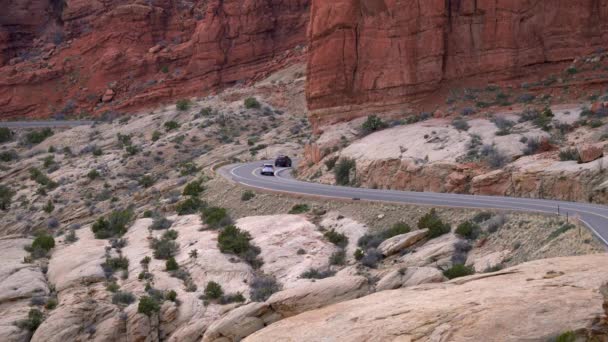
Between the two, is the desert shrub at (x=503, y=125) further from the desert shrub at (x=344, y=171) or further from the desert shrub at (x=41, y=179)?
the desert shrub at (x=41, y=179)

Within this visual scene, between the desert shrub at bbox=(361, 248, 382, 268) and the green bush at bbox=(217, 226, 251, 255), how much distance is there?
18.0 feet

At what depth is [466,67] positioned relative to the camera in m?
45.6

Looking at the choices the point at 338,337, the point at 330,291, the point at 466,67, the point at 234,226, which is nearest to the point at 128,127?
the point at 466,67

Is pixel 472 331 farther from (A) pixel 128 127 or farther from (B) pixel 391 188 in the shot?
(A) pixel 128 127

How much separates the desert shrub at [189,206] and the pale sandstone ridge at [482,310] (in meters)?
22.4

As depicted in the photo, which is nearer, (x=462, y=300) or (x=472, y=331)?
(x=472, y=331)

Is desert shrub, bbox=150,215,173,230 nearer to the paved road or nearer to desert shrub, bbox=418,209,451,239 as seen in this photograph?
desert shrub, bbox=418,209,451,239

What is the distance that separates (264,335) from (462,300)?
5.69 meters

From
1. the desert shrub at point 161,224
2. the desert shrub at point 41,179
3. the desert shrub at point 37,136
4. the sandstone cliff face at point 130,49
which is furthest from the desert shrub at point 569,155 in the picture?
the desert shrub at point 37,136

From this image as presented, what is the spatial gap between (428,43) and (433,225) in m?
20.9

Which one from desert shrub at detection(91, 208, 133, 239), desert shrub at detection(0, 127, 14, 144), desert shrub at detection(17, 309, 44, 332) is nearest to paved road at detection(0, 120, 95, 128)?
desert shrub at detection(0, 127, 14, 144)

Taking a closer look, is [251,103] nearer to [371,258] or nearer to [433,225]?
[433,225]

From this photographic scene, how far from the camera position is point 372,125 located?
146ft

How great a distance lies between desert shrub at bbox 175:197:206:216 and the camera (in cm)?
4044
